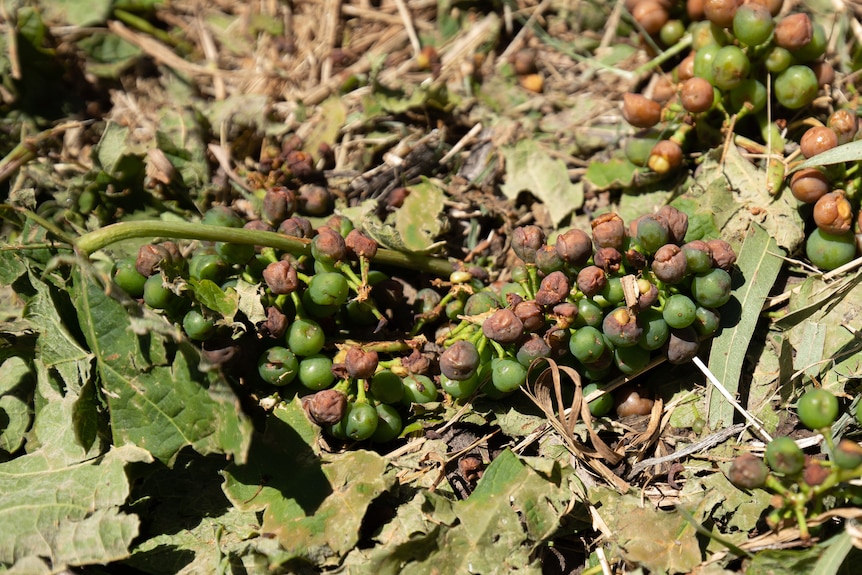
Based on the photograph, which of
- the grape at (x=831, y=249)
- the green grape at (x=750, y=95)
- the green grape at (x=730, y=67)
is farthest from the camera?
the green grape at (x=750, y=95)

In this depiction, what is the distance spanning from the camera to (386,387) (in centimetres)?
282

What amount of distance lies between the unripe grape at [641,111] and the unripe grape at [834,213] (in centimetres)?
86

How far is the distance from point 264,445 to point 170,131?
81.5 inches

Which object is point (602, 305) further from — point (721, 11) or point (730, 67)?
point (721, 11)

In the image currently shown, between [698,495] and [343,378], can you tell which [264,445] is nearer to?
[343,378]

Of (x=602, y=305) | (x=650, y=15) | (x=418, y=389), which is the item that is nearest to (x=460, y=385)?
(x=418, y=389)

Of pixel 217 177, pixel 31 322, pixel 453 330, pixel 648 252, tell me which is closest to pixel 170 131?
pixel 217 177

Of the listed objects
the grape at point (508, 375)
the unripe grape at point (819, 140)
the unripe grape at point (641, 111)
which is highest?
the unripe grape at point (819, 140)

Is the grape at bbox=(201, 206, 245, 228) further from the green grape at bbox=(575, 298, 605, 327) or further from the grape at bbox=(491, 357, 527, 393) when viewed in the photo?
the green grape at bbox=(575, 298, 605, 327)

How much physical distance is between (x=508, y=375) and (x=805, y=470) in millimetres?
1041

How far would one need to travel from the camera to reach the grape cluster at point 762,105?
9.50 ft

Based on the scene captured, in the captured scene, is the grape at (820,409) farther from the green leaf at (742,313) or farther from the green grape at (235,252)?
the green grape at (235,252)

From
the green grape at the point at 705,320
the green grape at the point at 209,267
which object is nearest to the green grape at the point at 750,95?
the green grape at the point at 705,320

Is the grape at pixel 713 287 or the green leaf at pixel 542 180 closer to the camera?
the grape at pixel 713 287
